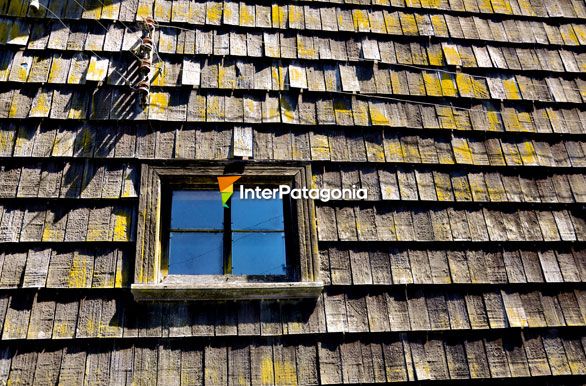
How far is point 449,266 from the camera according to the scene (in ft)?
9.65

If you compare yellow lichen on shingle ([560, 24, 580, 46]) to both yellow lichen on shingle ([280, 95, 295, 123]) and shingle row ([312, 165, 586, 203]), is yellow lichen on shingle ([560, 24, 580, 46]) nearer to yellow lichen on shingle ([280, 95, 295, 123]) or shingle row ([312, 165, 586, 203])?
shingle row ([312, 165, 586, 203])

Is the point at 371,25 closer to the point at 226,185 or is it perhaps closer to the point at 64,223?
the point at 226,185

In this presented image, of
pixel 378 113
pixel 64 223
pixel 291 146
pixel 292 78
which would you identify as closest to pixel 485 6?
pixel 378 113

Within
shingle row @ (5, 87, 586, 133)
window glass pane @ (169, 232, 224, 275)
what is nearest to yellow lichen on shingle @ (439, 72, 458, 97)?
shingle row @ (5, 87, 586, 133)

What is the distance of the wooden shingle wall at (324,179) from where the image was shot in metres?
2.58

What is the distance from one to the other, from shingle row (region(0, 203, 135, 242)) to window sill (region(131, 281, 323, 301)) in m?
0.36

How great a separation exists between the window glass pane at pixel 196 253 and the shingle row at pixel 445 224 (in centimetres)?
66

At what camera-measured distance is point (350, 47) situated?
3443mm

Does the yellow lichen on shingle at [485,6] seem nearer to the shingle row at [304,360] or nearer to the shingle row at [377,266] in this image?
the shingle row at [377,266]

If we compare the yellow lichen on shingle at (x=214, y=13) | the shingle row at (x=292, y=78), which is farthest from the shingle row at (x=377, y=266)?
the yellow lichen on shingle at (x=214, y=13)

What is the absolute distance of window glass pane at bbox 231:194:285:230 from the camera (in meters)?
3.03

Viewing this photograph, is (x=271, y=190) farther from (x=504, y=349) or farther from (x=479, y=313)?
(x=504, y=349)

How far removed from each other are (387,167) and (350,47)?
38.5 inches

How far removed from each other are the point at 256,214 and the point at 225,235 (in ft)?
0.81
